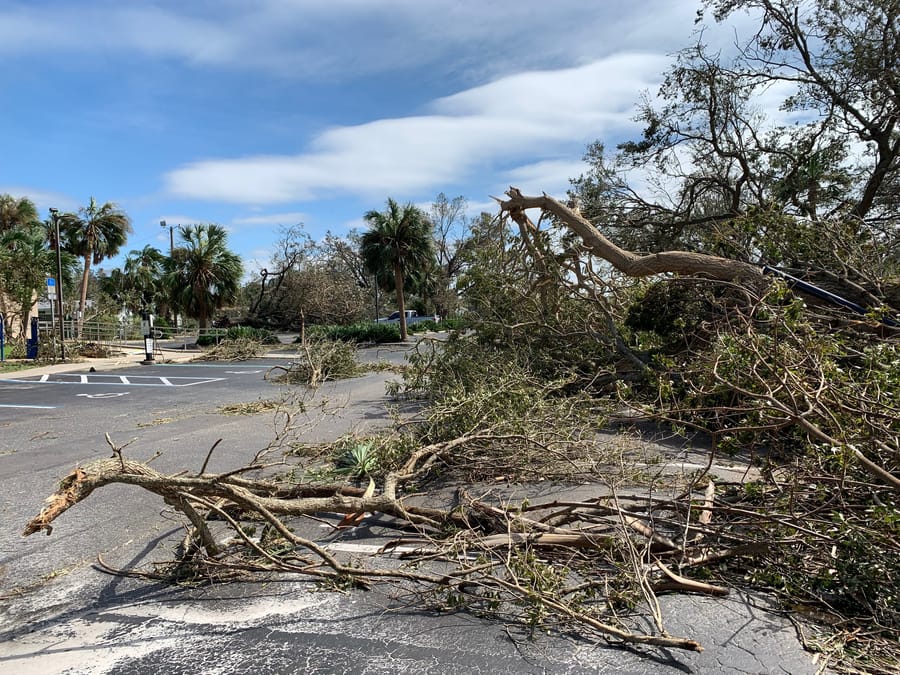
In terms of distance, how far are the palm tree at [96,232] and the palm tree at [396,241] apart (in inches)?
606

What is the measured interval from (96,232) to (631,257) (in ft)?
111

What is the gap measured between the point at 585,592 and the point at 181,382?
46.7 ft

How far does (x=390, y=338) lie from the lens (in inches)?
1208

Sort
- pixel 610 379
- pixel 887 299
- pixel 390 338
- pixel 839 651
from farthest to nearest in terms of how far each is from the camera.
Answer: pixel 390 338 < pixel 610 379 < pixel 887 299 < pixel 839 651

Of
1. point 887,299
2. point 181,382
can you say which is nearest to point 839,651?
point 887,299

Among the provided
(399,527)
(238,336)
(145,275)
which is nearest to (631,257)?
(399,527)

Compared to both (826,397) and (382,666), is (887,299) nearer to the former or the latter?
(826,397)

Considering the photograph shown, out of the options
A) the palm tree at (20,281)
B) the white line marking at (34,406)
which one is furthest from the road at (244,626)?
the palm tree at (20,281)

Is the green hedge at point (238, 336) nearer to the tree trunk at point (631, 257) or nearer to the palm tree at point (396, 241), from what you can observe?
the palm tree at point (396, 241)

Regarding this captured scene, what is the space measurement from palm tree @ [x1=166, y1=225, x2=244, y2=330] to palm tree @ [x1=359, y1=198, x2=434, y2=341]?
755 cm

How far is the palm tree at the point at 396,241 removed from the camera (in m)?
29.1

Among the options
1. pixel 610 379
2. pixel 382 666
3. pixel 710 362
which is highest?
pixel 710 362

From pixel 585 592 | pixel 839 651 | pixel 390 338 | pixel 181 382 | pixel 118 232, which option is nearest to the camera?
pixel 839 651

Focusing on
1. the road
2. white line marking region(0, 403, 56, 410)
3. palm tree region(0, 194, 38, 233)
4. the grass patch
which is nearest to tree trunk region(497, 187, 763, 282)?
the grass patch
